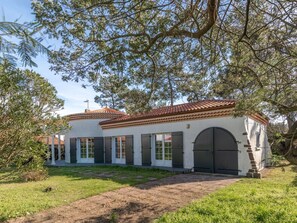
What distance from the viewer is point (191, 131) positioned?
13.3 meters

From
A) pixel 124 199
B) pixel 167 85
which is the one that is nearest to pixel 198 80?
pixel 167 85

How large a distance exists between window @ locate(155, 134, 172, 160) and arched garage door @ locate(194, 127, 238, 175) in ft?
6.85

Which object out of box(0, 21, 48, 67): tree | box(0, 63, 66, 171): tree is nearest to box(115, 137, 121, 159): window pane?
box(0, 63, 66, 171): tree

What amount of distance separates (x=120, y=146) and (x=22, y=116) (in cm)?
1358

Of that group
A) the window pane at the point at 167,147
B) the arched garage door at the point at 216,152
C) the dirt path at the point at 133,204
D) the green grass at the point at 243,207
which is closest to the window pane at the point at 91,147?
the window pane at the point at 167,147

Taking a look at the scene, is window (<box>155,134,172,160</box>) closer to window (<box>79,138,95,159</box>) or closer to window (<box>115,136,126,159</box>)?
window (<box>115,136,126,159</box>)

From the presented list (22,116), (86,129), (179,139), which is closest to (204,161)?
(179,139)

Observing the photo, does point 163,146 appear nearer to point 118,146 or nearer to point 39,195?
point 118,146

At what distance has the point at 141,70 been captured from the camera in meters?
6.56

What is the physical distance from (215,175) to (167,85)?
6227 mm

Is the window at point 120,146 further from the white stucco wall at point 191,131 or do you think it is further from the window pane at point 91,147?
the window pane at point 91,147

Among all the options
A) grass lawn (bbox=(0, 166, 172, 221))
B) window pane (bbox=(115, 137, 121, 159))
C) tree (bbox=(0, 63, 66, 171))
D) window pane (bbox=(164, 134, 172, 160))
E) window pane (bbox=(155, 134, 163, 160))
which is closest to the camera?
tree (bbox=(0, 63, 66, 171))

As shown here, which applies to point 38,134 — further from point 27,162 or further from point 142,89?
point 142,89

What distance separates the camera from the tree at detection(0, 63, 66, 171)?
408 centimetres
